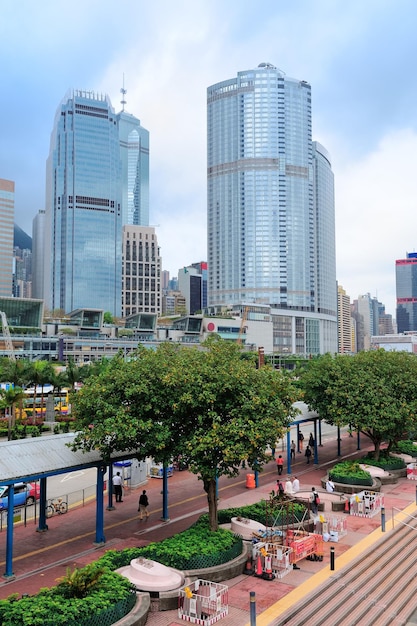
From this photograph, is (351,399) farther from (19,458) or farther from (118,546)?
(19,458)

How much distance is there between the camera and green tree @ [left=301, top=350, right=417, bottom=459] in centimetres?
3145

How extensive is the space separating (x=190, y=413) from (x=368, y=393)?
49.6 ft

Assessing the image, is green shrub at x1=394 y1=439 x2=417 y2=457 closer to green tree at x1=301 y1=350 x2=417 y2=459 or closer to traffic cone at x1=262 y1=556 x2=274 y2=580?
green tree at x1=301 y1=350 x2=417 y2=459

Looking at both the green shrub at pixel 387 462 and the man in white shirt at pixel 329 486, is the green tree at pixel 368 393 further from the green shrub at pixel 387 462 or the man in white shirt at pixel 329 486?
the man in white shirt at pixel 329 486

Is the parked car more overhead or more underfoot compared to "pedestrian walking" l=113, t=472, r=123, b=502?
more underfoot

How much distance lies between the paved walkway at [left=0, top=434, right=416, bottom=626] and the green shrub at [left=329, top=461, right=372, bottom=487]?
→ 145cm

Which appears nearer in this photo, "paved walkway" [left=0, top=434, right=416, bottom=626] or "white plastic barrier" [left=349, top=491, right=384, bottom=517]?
"paved walkway" [left=0, top=434, right=416, bottom=626]

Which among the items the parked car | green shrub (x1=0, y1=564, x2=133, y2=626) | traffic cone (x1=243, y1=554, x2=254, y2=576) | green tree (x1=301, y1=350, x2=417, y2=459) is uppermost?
green tree (x1=301, y1=350, x2=417, y2=459)

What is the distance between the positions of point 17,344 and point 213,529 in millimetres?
98116

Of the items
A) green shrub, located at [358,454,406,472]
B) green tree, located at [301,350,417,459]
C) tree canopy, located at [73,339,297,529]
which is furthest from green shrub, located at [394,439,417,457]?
tree canopy, located at [73,339,297,529]

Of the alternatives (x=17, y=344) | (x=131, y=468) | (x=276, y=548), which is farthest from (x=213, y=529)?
(x=17, y=344)

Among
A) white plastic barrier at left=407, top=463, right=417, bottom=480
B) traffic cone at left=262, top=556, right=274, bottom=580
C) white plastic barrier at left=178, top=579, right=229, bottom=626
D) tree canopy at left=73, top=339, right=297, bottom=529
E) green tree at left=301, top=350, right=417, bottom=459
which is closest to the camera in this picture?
white plastic barrier at left=178, top=579, right=229, bottom=626

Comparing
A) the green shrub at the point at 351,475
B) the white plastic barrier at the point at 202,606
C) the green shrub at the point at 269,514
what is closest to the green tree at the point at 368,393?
the green shrub at the point at 351,475

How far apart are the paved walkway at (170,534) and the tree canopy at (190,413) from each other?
12.3 feet
